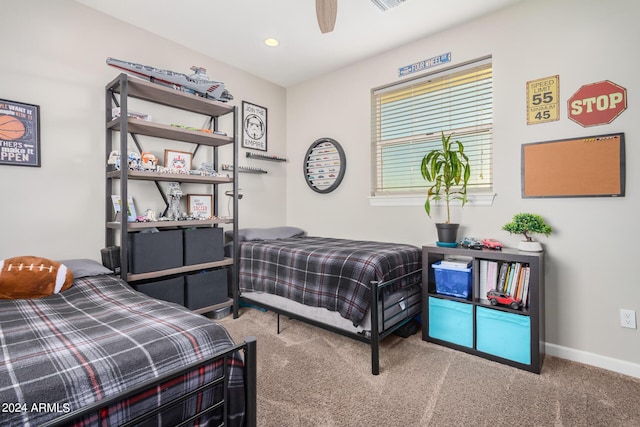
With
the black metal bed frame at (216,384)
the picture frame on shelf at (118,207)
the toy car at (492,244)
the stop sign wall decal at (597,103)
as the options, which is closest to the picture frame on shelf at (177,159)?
the picture frame on shelf at (118,207)

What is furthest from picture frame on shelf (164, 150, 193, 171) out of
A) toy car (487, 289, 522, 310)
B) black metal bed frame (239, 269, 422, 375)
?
toy car (487, 289, 522, 310)

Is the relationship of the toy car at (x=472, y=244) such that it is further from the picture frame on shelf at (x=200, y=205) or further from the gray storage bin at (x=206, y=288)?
the picture frame on shelf at (x=200, y=205)

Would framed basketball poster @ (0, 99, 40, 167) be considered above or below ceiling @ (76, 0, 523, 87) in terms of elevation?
below

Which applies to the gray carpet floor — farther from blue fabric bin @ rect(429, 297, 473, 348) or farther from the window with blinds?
the window with blinds

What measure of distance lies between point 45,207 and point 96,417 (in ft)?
6.53

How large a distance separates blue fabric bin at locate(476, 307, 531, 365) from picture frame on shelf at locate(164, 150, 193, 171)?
2654mm

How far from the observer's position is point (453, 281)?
2227 millimetres

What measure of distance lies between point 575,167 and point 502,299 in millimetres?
1004

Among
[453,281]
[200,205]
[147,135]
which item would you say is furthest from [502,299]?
[147,135]

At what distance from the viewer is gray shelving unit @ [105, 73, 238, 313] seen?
83.7 inches

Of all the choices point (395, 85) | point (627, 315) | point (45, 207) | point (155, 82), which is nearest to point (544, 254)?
point (627, 315)

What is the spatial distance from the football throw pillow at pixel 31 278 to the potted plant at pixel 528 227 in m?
2.79

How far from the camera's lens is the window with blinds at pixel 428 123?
2488mm

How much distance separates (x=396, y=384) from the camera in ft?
5.74
